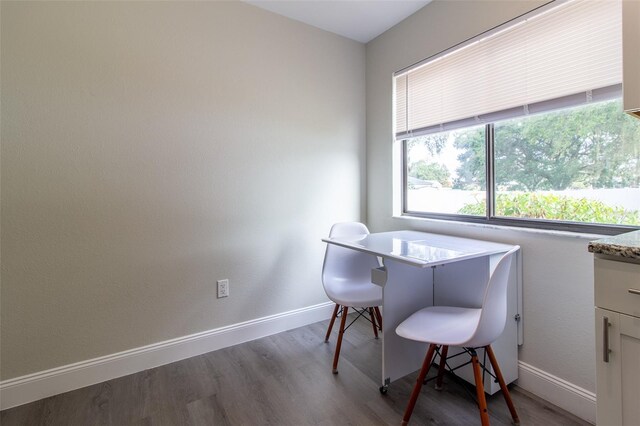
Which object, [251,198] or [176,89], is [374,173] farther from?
[176,89]

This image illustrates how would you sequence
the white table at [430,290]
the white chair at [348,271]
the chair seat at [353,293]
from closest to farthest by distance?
the white table at [430,290] < the chair seat at [353,293] < the white chair at [348,271]

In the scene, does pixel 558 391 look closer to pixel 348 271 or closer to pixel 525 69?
pixel 348 271

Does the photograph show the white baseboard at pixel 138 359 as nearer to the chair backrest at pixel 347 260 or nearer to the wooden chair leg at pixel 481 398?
the chair backrest at pixel 347 260

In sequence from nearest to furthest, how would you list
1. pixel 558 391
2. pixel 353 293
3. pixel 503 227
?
pixel 558 391
pixel 503 227
pixel 353 293

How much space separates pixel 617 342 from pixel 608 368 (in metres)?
0.09

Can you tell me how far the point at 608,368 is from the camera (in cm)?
97

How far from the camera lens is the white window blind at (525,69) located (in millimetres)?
1416

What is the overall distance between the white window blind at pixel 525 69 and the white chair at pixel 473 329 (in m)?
0.86

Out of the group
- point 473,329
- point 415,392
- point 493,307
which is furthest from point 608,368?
point 415,392

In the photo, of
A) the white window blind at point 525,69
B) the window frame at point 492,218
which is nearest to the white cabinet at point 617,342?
the window frame at point 492,218

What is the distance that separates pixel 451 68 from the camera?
6.94 ft

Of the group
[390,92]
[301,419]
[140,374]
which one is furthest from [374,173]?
[140,374]

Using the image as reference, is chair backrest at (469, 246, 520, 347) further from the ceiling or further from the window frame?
the ceiling

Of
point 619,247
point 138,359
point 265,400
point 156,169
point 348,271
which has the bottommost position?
point 265,400
